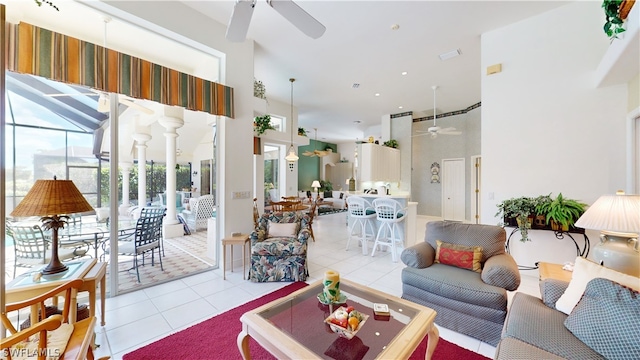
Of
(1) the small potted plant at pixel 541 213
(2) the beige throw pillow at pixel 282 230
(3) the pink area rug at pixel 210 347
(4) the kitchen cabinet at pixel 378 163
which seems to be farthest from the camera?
(4) the kitchen cabinet at pixel 378 163

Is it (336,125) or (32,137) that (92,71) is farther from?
(336,125)

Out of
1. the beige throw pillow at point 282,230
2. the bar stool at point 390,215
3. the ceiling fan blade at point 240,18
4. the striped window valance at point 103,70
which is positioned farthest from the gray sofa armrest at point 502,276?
the striped window valance at point 103,70

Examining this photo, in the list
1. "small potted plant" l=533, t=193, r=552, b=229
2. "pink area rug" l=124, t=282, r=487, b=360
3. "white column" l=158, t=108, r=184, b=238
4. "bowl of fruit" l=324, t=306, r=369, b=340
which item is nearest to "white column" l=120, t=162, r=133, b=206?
"white column" l=158, t=108, r=184, b=238

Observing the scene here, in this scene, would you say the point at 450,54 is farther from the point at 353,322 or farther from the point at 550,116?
the point at 353,322

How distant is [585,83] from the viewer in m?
3.13

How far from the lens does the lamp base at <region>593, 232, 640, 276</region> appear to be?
1723mm

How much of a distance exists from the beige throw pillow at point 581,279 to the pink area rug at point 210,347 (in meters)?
0.71

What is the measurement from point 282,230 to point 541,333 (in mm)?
2865

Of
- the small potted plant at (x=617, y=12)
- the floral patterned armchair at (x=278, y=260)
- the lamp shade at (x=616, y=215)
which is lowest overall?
the floral patterned armchair at (x=278, y=260)

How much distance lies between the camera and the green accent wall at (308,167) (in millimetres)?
11797

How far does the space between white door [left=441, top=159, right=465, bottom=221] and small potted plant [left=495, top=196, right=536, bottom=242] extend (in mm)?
4583

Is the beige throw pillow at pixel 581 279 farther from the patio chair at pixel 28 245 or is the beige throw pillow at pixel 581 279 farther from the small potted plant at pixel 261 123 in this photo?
the small potted plant at pixel 261 123

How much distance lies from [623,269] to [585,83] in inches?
105

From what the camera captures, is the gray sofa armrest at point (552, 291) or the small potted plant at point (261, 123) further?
the small potted plant at point (261, 123)
